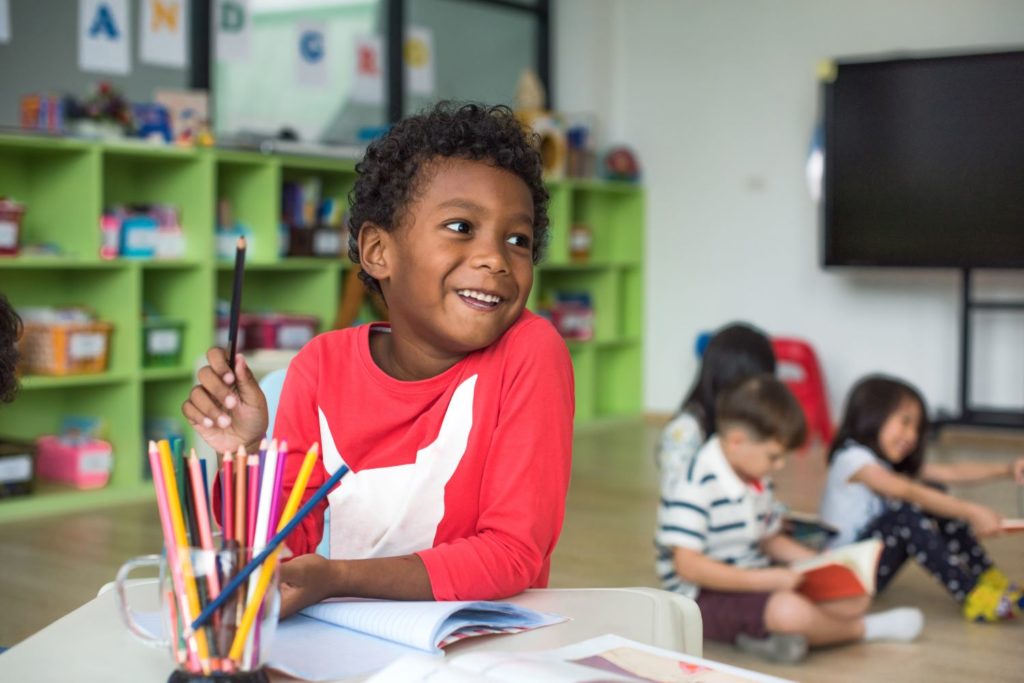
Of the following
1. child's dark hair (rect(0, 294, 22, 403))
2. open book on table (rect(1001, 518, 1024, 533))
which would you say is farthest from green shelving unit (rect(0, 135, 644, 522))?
child's dark hair (rect(0, 294, 22, 403))

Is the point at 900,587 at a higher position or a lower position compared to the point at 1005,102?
lower

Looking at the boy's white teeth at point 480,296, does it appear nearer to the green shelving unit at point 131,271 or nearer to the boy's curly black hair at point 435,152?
the boy's curly black hair at point 435,152

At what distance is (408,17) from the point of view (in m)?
5.09

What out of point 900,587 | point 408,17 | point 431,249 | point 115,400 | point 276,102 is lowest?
point 900,587

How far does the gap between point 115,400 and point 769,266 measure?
2.93 meters

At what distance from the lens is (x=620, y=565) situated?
9.62 feet

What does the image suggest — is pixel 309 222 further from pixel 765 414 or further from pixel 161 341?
pixel 765 414

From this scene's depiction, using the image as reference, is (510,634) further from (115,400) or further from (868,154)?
(868,154)

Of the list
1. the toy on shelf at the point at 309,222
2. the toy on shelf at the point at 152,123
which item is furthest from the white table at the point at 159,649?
the toy on shelf at the point at 309,222

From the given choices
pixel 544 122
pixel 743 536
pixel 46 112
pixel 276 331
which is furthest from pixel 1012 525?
pixel 544 122

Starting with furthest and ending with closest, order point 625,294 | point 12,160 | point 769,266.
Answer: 1. point 625,294
2. point 769,266
3. point 12,160

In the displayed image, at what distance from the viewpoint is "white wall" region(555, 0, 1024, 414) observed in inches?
199

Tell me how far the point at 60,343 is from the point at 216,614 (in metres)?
3.14

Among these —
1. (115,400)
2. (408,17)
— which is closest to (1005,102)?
(408,17)
